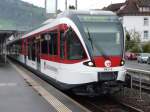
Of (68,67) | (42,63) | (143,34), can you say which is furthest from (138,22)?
(68,67)

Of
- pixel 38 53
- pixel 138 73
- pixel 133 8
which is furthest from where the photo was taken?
pixel 133 8

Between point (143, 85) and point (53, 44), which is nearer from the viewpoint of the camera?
point (53, 44)

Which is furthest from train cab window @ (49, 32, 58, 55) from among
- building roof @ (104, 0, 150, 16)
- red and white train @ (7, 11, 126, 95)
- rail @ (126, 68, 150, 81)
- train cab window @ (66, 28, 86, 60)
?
building roof @ (104, 0, 150, 16)

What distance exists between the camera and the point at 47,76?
20406 millimetres

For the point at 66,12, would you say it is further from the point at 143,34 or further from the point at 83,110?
the point at 143,34

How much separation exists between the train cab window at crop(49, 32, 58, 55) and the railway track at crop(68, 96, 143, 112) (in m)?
1.90

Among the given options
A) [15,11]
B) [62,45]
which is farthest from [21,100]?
[15,11]

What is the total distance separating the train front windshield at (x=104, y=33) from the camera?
1559cm

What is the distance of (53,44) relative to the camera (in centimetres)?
1834

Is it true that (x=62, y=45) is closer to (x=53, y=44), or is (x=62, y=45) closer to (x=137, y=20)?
(x=53, y=44)

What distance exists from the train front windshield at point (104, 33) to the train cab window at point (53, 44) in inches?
77.2

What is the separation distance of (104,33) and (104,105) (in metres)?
2.38

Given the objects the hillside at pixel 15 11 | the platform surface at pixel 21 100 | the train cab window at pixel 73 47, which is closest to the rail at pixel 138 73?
the train cab window at pixel 73 47

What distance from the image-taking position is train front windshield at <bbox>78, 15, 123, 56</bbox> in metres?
15.6
